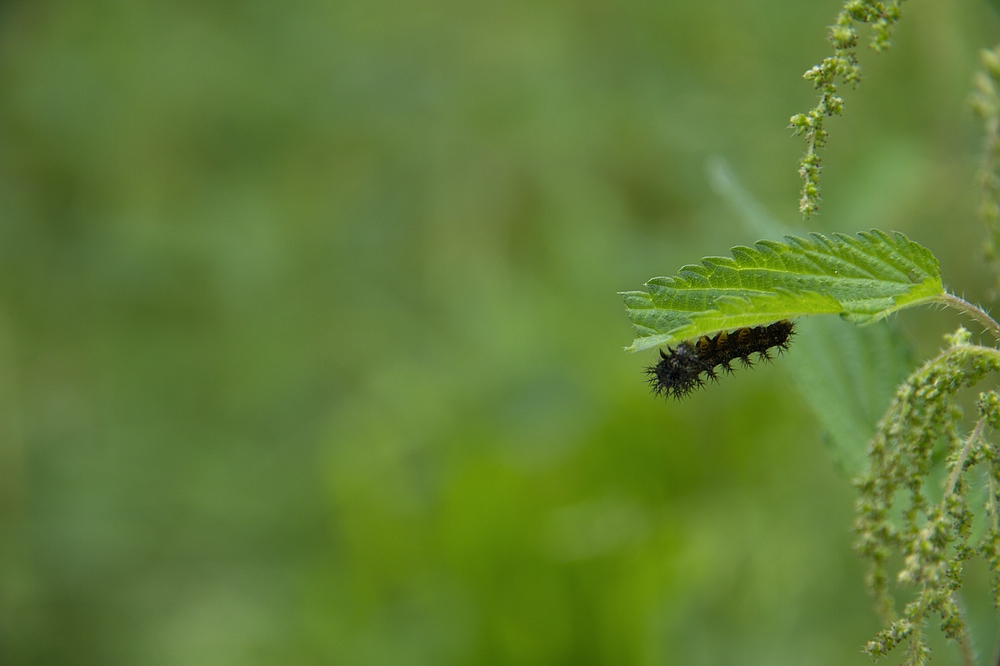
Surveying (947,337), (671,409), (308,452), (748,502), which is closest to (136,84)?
(308,452)

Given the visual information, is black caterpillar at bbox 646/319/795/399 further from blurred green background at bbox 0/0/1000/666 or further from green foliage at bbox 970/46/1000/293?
blurred green background at bbox 0/0/1000/666

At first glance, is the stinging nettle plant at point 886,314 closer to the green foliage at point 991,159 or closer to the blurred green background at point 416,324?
the green foliage at point 991,159

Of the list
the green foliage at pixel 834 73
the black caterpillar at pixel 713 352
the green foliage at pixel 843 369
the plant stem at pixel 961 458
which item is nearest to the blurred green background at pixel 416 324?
the green foliage at pixel 843 369

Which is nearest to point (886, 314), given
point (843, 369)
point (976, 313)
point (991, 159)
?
point (976, 313)

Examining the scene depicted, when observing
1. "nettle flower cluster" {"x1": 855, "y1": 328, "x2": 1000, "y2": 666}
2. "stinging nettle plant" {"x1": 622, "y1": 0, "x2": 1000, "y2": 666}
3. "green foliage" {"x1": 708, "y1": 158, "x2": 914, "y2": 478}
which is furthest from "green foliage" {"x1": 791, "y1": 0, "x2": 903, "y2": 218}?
"green foliage" {"x1": 708, "y1": 158, "x2": 914, "y2": 478}

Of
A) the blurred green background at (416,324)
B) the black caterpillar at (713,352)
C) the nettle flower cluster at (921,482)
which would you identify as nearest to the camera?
the nettle flower cluster at (921,482)

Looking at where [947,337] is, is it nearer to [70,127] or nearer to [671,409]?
[671,409]

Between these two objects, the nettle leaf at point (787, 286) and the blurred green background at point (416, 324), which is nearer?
the nettle leaf at point (787, 286)
